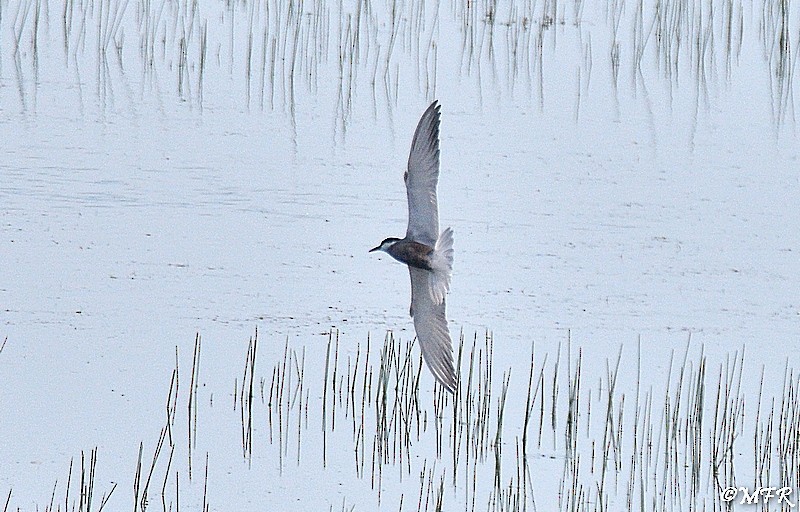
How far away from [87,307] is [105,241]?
3.55 ft

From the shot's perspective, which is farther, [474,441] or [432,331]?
[432,331]

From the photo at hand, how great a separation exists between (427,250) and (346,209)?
272cm

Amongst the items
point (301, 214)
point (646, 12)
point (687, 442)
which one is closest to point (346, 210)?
point (301, 214)

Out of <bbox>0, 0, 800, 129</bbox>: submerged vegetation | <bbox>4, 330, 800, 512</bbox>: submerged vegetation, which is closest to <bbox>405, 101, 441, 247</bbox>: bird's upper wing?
<bbox>4, 330, 800, 512</bbox>: submerged vegetation

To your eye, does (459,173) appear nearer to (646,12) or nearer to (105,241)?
(105,241)

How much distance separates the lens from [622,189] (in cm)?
1002

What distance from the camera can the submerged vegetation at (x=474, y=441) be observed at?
5.65 m

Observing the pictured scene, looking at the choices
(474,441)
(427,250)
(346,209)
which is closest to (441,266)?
(427,250)

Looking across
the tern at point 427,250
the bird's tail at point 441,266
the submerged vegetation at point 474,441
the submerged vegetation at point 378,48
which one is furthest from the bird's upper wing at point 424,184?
the submerged vegetation at point 378,48

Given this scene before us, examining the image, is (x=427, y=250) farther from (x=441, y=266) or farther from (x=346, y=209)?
(x=346, y=209)

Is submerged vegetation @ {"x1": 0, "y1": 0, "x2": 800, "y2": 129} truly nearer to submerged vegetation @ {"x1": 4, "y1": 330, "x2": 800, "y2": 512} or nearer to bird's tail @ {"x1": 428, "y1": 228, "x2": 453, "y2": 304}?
bird's tail @ {"x1": 428, "y1": 228, "x2": 453, "y2": 304}

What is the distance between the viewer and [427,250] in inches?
258

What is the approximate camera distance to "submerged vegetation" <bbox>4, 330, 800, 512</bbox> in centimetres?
565

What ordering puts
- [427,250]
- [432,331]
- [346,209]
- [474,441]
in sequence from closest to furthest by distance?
[474,441], [432,331], [427,250], [346,209]
